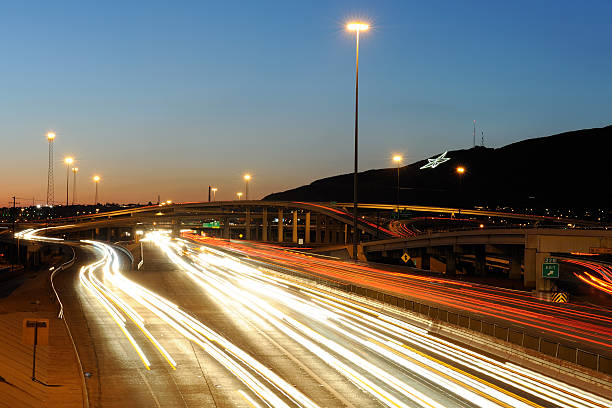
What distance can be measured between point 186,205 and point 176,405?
182361mm

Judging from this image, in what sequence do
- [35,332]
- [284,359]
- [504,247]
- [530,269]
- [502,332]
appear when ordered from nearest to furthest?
[35,332]
[284,359]
[502,332]
[530,269]
[504,247]

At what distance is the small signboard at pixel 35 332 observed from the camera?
58.4ft

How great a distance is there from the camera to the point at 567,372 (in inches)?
731

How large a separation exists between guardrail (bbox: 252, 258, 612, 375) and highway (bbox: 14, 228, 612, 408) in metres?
0.83

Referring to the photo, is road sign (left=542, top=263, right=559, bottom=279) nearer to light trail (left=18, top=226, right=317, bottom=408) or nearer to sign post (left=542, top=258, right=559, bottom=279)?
sign post (left=542, top=258, right=559, bottom=279)

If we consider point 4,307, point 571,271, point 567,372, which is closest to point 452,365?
point 567,372

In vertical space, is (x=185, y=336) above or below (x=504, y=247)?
below

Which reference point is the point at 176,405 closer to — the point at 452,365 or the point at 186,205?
the point at 452,365

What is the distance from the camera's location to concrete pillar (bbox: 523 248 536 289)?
57188 millimetres

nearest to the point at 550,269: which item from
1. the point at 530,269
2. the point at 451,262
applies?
the point at 530,269

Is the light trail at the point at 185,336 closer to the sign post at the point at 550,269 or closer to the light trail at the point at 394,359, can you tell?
the light trail at the point at 394,359

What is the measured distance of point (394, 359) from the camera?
21.2m

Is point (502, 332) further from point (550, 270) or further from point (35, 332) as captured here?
point (550, 270)

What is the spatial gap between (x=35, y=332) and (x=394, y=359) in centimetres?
1139
